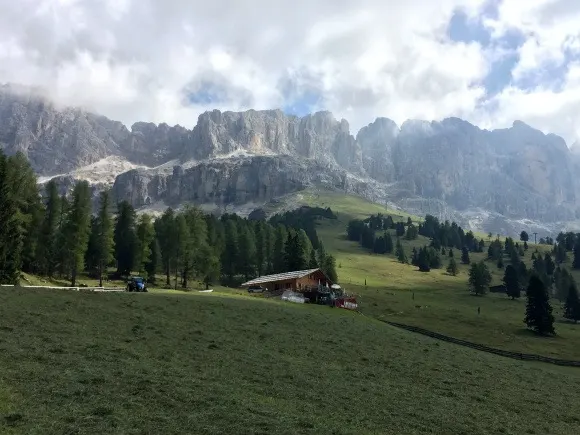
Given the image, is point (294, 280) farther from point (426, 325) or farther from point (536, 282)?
point (536, 282)

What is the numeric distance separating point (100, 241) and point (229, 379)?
76.2 m

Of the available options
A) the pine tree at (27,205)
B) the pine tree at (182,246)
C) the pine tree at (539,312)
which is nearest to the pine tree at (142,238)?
the pine tree at (182,246)

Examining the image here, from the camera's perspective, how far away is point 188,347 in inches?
1307

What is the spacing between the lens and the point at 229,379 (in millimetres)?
26516

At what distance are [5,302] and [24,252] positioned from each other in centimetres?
5600

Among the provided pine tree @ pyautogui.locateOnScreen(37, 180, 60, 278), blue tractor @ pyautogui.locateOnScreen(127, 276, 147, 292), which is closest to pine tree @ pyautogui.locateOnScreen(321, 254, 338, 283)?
pine tree @ pyautogui.locateOnScreen(37, 180, 60, 278)

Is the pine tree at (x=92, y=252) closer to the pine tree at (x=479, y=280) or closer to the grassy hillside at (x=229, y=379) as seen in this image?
the grassy hillside at (x=229, y=379)

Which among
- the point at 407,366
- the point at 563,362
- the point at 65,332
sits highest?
the point at 65,332

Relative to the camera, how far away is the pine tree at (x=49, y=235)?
94.2 meters

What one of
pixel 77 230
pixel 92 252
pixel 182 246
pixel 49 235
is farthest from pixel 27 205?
pixel 182 246

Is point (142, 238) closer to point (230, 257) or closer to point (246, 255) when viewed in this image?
point (230, 257)

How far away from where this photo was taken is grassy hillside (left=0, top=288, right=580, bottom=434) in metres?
19.5

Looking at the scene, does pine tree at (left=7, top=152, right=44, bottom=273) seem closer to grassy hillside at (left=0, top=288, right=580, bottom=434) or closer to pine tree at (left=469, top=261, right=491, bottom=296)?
grassy hillside at (left=0, top=288, right=580, bottom=434)

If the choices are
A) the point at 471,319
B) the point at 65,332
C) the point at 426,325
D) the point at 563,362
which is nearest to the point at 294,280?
the point at 426,325
